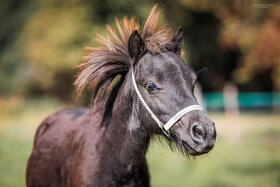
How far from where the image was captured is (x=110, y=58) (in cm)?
521

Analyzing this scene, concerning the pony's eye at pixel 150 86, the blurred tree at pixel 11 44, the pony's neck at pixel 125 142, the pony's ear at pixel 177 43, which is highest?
the pony's ear at pixel 177 43

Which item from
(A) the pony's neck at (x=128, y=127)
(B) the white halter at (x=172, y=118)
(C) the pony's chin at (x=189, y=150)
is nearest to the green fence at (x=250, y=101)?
(A) the pony's neck at (x=128, y=127)

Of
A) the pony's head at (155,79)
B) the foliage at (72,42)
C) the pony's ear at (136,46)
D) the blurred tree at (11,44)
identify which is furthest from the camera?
the blurred tree at (11,44)

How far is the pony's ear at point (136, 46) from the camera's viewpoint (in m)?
4.92

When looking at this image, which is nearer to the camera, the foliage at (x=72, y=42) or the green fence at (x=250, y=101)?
the green fence at (x=250, y=101)

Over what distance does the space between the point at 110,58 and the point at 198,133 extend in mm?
1393

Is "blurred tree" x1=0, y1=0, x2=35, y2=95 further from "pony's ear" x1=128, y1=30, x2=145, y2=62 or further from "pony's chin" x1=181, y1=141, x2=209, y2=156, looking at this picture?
"pony's chin" x1=181, y1=141, x2=209, y2=156

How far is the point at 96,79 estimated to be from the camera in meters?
5.21

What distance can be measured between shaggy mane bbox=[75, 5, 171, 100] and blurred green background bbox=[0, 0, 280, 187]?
42 cm

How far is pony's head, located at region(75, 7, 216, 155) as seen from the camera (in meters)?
4.38

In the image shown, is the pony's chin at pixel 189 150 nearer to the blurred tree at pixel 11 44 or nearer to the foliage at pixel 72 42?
the foliage at pixel 72 42

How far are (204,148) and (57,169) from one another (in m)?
2.08

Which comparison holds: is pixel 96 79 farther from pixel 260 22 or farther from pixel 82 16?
pixel 82 16

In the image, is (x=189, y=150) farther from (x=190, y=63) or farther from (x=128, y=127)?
(x=190, y=63)
